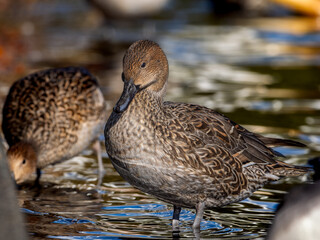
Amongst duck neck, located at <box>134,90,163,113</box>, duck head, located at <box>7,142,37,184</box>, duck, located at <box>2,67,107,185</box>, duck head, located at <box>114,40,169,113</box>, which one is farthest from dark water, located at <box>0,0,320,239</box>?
duck head, located at <box>114,40,169,113</box>

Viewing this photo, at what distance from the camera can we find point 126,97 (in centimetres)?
554

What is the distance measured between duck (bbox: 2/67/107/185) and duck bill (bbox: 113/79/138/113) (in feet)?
6.81

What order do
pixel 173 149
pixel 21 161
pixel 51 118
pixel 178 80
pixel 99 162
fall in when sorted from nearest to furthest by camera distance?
pixel 173 149 → pixel 21 161 → pixel 51 118 → pixel 99 162 → pixel 178 80

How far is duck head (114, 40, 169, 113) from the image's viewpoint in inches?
220

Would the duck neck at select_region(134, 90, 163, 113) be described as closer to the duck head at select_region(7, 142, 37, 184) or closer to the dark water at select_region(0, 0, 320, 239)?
the dark water at select_region(0, 0, 320, 239)

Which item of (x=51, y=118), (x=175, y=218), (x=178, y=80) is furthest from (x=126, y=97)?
(x=178, y=80)

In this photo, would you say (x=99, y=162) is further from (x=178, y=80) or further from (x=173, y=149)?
(x=178, y=80)

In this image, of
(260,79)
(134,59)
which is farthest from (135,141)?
(260,79)

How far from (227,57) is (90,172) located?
702 cm

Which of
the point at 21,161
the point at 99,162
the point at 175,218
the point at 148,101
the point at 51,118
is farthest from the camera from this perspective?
the point at 99,162

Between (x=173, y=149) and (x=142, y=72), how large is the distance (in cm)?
68

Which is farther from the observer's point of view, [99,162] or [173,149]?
[99,162]

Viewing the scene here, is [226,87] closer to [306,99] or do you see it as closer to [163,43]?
[306,99]

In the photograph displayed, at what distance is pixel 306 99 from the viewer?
36.0ft
